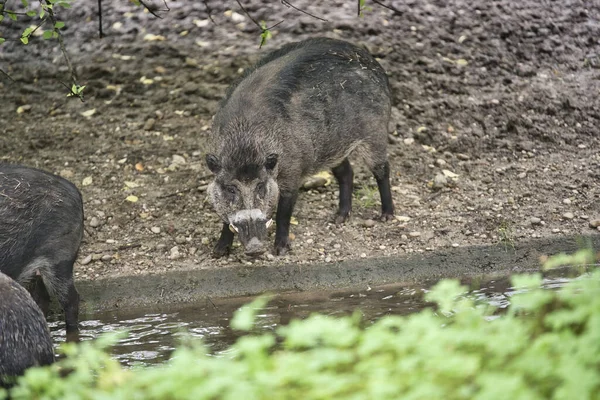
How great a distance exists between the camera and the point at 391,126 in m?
8.70

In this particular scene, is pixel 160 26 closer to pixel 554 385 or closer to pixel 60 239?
pixel 60 239

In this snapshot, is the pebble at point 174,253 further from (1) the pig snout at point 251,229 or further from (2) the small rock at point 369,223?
(2) the small rock at point 369,223

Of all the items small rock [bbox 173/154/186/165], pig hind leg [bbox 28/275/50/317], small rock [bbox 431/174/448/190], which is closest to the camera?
pig hind leg [bbox 28/275/50/317]

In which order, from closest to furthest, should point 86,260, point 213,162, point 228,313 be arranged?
point 228,313 → point 213,162 → point 86,260

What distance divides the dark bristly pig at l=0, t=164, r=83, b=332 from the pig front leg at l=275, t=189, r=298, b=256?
156 centimetres

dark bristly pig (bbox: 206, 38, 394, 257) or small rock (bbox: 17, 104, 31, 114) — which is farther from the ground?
dark bristly pig (bbox: 206, 38, 394, 257)

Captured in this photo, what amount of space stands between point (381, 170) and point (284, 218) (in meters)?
1.00

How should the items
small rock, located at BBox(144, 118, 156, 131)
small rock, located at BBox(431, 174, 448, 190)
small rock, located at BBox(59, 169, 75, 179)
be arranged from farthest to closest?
small rock, located at BBox(144, 118, 156, 131) → small rock, located at BBox(59, 169, 75, 179) → small rock, located at BBox(431, 174, 448, 190)

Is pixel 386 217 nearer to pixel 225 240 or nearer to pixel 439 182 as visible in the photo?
pixel 439 182

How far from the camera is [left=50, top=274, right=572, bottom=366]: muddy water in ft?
19.4

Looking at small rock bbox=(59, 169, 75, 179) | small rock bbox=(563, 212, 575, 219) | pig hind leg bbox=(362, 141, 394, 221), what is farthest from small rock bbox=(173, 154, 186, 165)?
small rock bbox=(563, 212, 575, 219)

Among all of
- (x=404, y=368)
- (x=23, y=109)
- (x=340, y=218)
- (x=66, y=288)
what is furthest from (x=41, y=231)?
(x=404, y=368)

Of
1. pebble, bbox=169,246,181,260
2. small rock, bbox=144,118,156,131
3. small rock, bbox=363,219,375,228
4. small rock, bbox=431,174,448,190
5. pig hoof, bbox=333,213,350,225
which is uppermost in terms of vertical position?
small rock, bbox=431,174,448,190

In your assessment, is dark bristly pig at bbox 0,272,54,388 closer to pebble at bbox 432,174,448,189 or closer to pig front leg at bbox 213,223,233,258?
pig front leg at bbox 213,223,233,258
